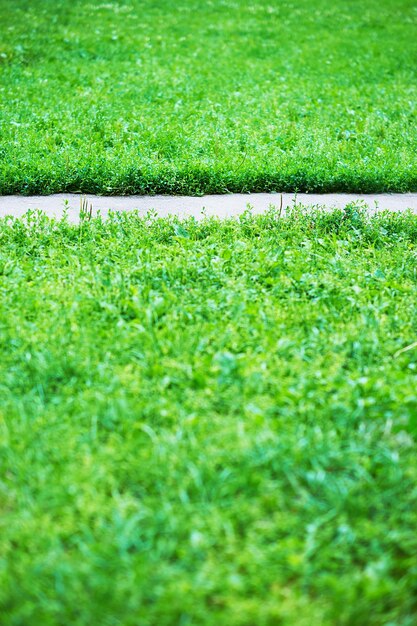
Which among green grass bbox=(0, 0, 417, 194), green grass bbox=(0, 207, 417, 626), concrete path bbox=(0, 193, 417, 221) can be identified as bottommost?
green grass bbox=(0, 207, 417, 626)

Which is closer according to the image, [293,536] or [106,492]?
[293,536]

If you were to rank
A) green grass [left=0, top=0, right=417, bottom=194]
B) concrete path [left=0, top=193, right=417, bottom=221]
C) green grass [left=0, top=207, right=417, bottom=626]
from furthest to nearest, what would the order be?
green grass [left=0, top=0, right=417, bottom=194]
concrete path [left=0, top=193, right=417, bottom=221]
green grass [left=0, top=207, right=417, bottom=626]

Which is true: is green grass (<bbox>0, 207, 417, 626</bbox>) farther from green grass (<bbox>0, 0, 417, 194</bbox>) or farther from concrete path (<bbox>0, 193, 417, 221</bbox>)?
green grass (<bbox>0, 0, 417, 194</bbox>)

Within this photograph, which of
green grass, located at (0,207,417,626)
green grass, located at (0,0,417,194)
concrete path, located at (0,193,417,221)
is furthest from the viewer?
green grass, located at (0,0,417,194)

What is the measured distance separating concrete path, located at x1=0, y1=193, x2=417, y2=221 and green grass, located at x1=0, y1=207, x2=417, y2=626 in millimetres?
751

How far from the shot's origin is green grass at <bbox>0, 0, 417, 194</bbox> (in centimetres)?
555

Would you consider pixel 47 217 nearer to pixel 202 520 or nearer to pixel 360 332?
pixel 360 332

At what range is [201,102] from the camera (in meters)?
7.66

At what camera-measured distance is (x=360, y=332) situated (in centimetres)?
346

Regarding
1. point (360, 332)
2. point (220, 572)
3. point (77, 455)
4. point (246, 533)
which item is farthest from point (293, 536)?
point (360, 332)

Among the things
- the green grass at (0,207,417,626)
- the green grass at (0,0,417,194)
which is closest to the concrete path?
the green grass at (0,0,417,194)

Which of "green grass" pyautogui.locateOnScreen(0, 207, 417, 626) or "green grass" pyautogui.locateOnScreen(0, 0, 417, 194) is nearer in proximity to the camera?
"green grass" pyautogui.locateOnScreen(0, 207, 417, 626)

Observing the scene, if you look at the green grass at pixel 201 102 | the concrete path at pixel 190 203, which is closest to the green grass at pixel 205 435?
the concrete path at pixel 190 203

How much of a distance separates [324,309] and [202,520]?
5.45ft
